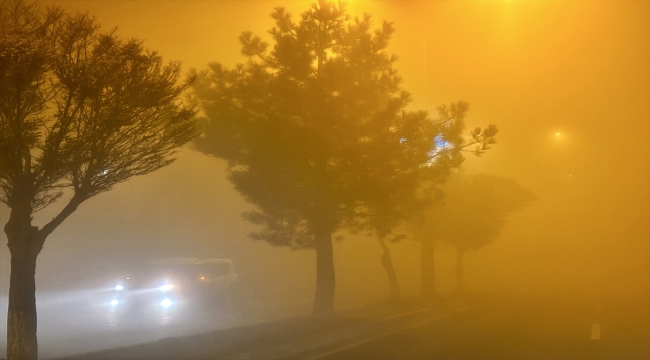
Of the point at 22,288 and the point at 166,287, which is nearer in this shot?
the point at 22,288

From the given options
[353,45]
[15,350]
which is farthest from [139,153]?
[353,45]

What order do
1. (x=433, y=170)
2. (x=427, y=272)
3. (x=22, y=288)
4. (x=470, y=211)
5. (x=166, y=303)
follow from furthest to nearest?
1. (x=470, y=211)
2. (x=427, y=272)
3. (x=166, y=303)
4. (x=433, y=170)
5. (x=22, y=288)

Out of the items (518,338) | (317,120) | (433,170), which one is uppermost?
(317,120)

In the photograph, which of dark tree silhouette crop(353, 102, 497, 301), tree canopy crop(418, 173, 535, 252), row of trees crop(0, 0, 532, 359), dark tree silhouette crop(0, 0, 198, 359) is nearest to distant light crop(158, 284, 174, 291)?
row of trees crop(0, 0, 532, 359)

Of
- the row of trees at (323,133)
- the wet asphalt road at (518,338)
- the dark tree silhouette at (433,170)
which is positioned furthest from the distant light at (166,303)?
the wet asphalt road at (518,338)

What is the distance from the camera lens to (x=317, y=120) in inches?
593

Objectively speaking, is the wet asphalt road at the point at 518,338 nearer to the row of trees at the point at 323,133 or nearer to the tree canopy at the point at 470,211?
the row of trees at the point at 323,133

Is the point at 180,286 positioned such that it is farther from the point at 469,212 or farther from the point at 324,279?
the point at 469,212

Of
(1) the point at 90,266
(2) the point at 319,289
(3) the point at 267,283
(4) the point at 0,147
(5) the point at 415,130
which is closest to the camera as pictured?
(4) the point at 0,147

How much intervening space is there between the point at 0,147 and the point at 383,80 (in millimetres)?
9571

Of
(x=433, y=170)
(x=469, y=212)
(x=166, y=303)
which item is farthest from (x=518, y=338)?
(x=469, y=212)

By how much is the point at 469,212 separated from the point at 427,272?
209 inches

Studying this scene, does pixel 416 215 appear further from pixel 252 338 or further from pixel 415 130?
pixel 252 338

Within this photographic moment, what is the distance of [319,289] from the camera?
16469 millimetres
